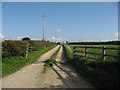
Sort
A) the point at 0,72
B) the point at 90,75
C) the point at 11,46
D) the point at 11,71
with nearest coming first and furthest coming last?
1. the point at 90,75
2. the point at 0,72
3. the point at 11,71
4. the point at 11,46

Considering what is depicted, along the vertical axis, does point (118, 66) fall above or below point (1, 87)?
above

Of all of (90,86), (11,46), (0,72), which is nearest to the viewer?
(90,86)

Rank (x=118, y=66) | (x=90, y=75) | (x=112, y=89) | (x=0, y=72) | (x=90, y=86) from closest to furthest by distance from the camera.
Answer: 1. (x=112, y=89)
2. (x=90, y=86)
3. (x=118, y=66)
4. (x=90, y=75)
5. (x=0, y=72)

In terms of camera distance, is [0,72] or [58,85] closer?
[58,85]

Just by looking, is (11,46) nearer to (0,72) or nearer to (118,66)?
(0,72)

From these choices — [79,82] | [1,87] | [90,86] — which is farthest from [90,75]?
[1,87]

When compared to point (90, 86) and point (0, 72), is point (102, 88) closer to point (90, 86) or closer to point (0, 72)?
point (90, 86)

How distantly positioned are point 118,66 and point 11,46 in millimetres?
12770

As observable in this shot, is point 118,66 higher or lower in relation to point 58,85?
higher

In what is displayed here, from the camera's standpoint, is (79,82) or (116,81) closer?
(116,81)

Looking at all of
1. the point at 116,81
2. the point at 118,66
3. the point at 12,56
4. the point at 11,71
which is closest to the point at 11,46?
the point at 12,56

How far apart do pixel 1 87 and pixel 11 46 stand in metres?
11.8

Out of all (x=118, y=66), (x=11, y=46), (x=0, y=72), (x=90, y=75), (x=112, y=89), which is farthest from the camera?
(x=11, y=46)

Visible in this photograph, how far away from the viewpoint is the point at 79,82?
11.6m
